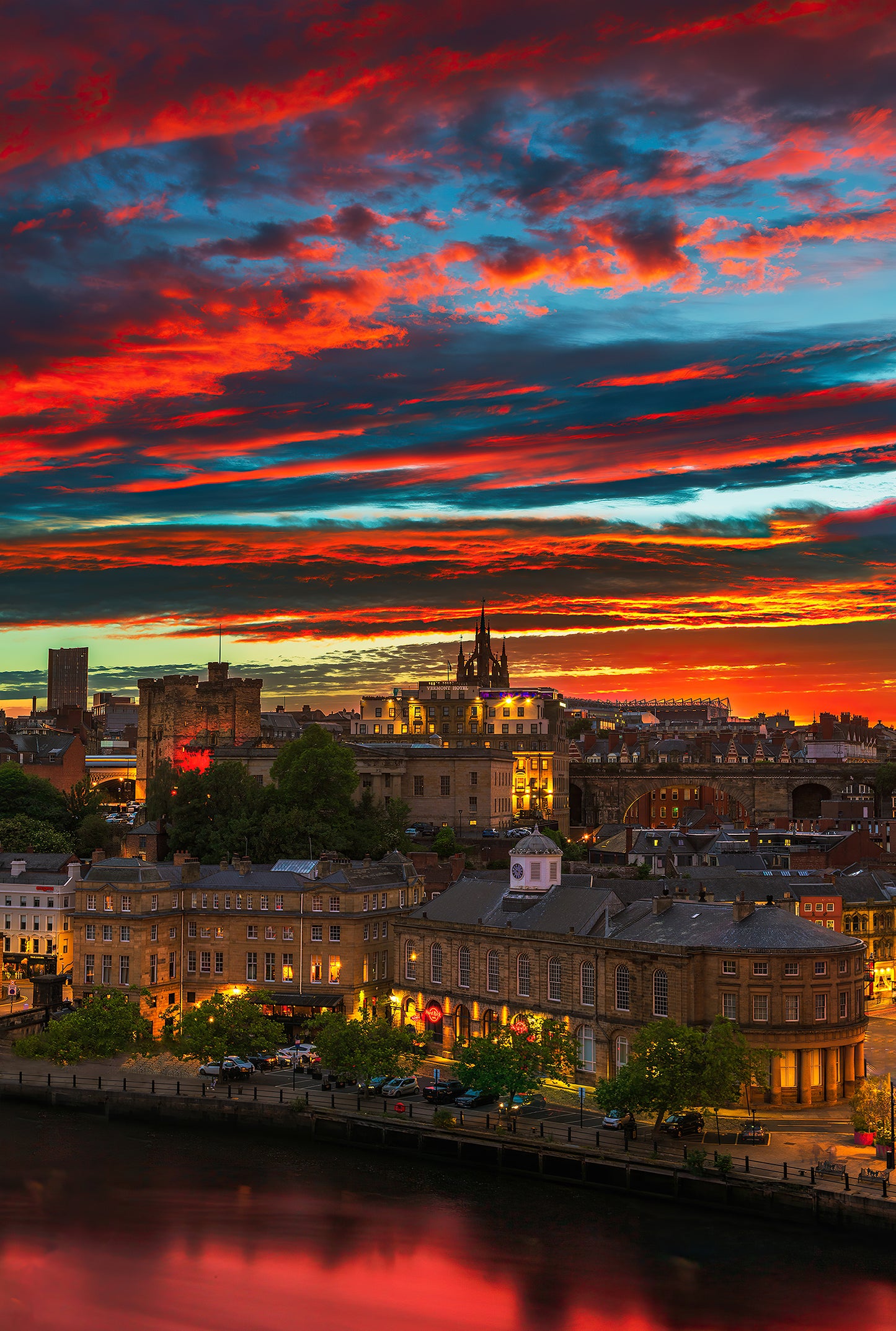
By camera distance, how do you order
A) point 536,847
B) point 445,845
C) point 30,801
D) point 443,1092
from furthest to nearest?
point 30,801, point 445,845, point 536,847, point 443,1092

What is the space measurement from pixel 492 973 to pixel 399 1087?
10.9m

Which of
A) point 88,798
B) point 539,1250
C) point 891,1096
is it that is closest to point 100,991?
point 539,1250

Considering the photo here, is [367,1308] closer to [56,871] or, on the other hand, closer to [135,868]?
[135,868]

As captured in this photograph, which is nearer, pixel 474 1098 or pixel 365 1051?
pixel 474 1098

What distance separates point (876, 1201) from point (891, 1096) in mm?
8272

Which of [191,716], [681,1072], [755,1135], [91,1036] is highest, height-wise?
[191,716]

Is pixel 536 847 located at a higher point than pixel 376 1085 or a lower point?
higher

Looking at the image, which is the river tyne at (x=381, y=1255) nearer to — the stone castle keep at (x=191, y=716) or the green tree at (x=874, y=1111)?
the green tree at (x=874, y=1111)

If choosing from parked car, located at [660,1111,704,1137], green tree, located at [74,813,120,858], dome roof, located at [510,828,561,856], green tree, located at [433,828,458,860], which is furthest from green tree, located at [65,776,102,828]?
parked car, located at [660,1111,704,1137]

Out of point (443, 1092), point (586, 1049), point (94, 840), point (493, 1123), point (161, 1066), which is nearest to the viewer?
point (493, 1123)

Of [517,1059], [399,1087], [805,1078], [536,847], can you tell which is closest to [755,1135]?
[805,1078]

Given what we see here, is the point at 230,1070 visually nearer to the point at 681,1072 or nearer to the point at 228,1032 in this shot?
the point at 228,1032

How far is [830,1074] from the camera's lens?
7694 centimetres

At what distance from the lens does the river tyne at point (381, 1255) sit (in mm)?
56969
